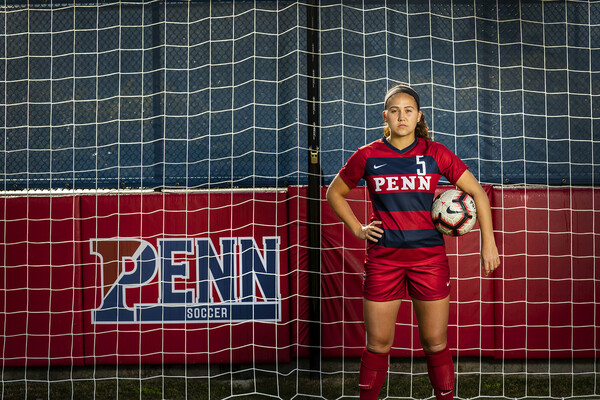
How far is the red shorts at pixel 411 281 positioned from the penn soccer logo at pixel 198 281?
182 centimetres

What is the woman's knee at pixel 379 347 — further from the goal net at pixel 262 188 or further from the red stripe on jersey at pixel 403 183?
the goal net at pixel 262 188

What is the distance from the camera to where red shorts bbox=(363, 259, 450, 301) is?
3.90 metres

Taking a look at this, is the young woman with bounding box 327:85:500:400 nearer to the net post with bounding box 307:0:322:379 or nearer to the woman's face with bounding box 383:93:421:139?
the woman's face with bounding box 383:93:421:139

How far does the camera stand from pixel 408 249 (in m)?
3.89

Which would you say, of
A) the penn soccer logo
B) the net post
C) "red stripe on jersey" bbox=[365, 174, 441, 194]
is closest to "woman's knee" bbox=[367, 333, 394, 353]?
"red stripe on jersey" bbox=[365, 174, 441, 194]

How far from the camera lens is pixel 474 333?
18.3 ft

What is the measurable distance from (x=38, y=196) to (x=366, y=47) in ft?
9.97

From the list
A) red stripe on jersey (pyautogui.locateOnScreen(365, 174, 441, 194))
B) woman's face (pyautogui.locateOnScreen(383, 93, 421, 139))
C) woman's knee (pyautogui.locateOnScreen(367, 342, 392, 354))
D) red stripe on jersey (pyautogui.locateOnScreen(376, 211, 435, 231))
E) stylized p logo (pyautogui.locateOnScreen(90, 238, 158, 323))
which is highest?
woman's face (pyautogui.locateOnScreen(383, 93, 421, 139))

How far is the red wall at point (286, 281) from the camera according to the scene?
5.59 meters

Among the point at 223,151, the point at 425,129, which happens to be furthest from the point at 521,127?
the point at 223,151

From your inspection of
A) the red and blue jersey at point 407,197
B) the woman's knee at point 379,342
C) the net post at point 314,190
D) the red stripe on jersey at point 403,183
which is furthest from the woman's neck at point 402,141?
the net post at point 314,190

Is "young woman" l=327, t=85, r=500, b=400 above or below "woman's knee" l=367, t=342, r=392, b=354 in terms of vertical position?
above

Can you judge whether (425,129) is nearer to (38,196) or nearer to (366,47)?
(366,47)

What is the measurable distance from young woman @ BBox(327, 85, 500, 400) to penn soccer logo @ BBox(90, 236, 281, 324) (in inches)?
70.9
